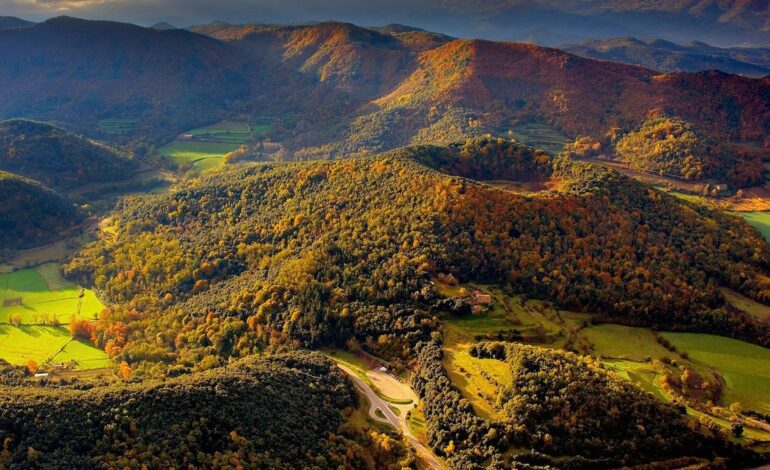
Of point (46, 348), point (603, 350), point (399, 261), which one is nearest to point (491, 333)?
point (603, 350)

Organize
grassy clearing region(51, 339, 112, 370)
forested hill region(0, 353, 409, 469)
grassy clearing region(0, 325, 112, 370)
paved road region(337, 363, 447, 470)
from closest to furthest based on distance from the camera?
forested hill region(0, 353, 409, 469)
paved road region(337, 363, 447, 470)
grassy clearing region(51, 339, 112, 370)
grassy clearing region(0, 325, 112, 370)

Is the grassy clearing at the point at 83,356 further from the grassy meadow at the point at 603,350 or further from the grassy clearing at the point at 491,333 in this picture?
the grassy meadow at the point at 603,350

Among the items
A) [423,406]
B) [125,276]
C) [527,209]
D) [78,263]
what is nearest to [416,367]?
[423,406]

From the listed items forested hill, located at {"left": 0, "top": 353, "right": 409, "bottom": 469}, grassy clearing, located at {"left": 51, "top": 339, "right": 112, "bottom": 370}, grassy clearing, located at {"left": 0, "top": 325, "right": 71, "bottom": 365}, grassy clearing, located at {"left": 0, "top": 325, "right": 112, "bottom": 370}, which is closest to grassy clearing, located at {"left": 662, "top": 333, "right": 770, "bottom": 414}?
forested hill, located at {"left": 0, "top": 353, "right": 409, "bottom": 469}

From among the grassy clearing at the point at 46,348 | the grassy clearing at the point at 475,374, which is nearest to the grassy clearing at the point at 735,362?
the grassy clearing at the point at 475,374

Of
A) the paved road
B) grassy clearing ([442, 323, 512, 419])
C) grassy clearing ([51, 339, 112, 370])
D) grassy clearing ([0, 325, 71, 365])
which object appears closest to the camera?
the paved road

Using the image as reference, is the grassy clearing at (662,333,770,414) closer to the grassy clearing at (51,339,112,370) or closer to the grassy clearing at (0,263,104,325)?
the grassy clearing at (51,339,112,370)

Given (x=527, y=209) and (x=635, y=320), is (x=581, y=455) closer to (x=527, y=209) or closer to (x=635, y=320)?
(x=635, y=320)
